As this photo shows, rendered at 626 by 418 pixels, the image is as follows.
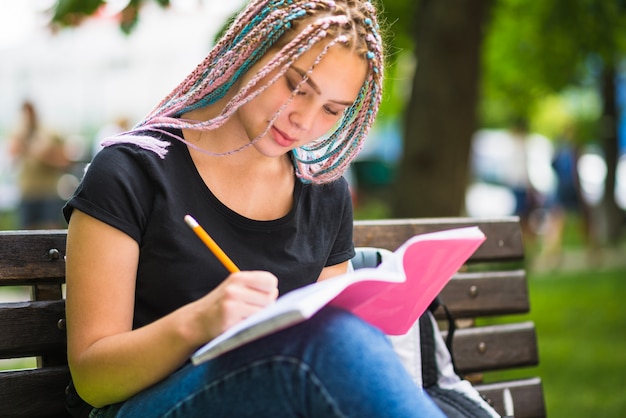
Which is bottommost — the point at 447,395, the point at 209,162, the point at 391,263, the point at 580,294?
the point at 580,294

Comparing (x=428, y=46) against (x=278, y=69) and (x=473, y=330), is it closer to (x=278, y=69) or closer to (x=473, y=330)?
(x=473, y=330)

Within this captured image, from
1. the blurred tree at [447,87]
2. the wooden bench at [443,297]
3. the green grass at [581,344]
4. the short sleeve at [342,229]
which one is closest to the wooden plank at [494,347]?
the wooden bench at [443,297]

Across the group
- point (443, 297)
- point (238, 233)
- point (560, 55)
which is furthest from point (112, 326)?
point (560, 55)

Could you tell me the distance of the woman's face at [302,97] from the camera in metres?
1.97

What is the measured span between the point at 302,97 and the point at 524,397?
148cm

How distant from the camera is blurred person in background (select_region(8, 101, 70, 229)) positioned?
8.55 meters

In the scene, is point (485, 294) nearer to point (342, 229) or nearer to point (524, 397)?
point (524, 397)

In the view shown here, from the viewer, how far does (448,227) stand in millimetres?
2959

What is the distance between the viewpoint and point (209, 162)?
2.12 meters

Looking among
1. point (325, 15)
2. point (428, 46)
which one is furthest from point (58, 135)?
point (325, 15)

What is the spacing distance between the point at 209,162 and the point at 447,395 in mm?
882

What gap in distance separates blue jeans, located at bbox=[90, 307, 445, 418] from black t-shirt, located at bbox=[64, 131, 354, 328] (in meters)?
0.30

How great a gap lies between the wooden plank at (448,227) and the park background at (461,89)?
0.62 meters

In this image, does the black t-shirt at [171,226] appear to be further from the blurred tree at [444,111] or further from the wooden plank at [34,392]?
the blurred tree at [444,111]
